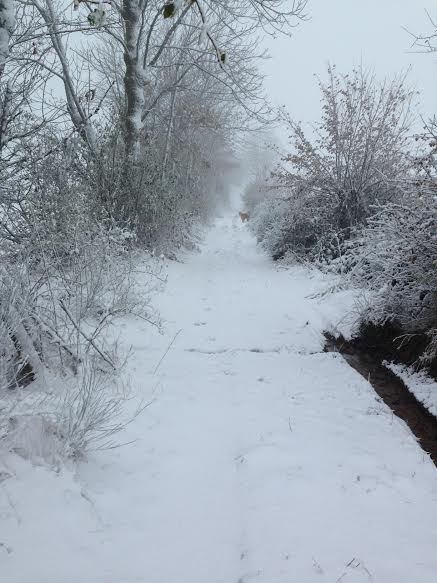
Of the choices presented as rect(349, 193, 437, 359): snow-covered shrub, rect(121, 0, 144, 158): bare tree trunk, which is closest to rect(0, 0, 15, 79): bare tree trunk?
rect(121, 0, 144, 158): bare tree trunk

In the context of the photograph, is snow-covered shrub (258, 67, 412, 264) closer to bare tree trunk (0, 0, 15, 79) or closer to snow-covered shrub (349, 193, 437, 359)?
snow-covered shrub (349, 193, 437, 359)

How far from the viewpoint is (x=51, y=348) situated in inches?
142

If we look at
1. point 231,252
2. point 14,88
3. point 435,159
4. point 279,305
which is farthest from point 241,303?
point 231,252

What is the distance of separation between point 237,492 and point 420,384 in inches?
91.2

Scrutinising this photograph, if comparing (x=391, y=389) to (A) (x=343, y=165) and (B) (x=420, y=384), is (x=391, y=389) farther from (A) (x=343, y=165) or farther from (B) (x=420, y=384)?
(A) (x=343, y=165)

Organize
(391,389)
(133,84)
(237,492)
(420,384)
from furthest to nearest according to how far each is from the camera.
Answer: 1. (133,84)
2. (391,389)
3. (420,384)
4. (237,492)

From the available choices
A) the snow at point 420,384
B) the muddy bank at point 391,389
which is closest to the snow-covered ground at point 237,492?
the muddy bank at point 391,389

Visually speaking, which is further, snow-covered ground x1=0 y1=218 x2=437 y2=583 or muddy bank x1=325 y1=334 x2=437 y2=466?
muddy bank x1=325 y1=334 x2=437 y2=466

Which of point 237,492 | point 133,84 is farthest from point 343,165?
point 237,492

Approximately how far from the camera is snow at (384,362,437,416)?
11.8 feet

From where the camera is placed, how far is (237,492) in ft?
8.18

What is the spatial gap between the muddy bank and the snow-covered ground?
0.54 ft

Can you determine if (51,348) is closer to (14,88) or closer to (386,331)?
(386,331)

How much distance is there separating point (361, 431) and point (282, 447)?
0.73m
